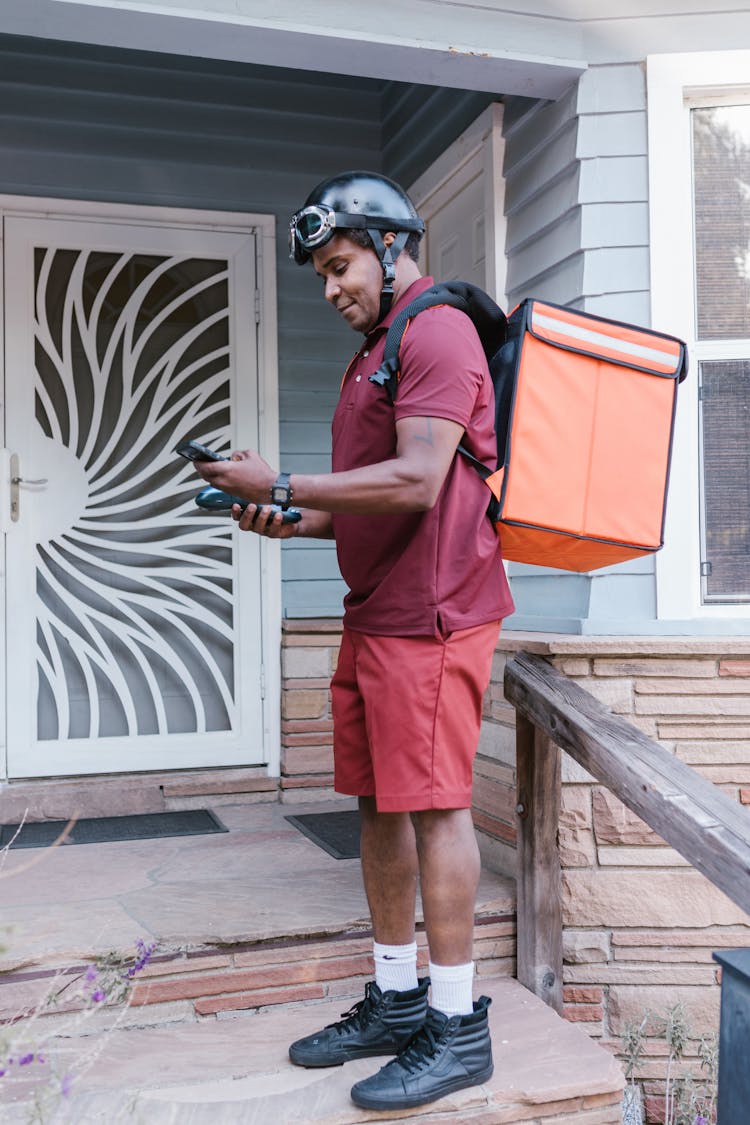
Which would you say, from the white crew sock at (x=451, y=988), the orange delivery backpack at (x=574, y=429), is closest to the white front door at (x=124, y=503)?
the orange delivery backpack at (x=574, y=429)

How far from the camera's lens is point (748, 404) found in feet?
10.2

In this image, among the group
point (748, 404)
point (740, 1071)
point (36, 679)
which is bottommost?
point (740, 1071)

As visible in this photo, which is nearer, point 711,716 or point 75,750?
point 711,716

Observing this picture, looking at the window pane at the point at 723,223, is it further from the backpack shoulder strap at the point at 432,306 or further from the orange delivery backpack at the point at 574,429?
the backpack shoulder strap at the point at 432,306

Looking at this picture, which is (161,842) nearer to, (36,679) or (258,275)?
(36,679)

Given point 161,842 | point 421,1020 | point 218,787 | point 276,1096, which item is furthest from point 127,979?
point 218,787

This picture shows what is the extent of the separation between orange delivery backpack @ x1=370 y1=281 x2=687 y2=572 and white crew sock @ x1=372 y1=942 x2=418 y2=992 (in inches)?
34.7

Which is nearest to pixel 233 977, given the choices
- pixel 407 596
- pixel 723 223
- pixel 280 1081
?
pixel 280 1081

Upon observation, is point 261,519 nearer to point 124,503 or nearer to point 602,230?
point 602,230

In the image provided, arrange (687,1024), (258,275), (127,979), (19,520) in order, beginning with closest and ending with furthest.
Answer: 1. (127,979)
2. (687,1024)
3. (19,520)
4. (258,275)

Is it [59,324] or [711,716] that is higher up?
[59,324]

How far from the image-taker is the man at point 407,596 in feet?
6.57

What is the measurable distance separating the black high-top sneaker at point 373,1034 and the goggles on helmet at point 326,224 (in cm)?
157

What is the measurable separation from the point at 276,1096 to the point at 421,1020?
0.34 meters
